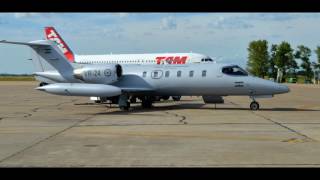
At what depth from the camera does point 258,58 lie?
131125mm

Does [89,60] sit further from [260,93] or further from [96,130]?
[96,130]

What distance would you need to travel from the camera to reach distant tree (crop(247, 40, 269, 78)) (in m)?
129

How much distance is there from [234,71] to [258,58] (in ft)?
366

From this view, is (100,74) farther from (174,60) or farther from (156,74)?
(174,60)

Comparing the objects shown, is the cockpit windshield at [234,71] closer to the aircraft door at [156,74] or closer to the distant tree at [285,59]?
the aircraft door at [156,74]

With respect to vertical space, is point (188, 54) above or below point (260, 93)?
above

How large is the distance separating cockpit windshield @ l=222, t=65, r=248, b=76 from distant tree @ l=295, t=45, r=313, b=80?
102 m

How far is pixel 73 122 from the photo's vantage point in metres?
16.9

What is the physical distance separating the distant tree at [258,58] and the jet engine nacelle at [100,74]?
352ft

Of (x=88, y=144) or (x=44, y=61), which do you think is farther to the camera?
(x=44, y=61)

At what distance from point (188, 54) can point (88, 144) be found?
4023 cm

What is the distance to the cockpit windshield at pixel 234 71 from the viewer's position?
884 inches
